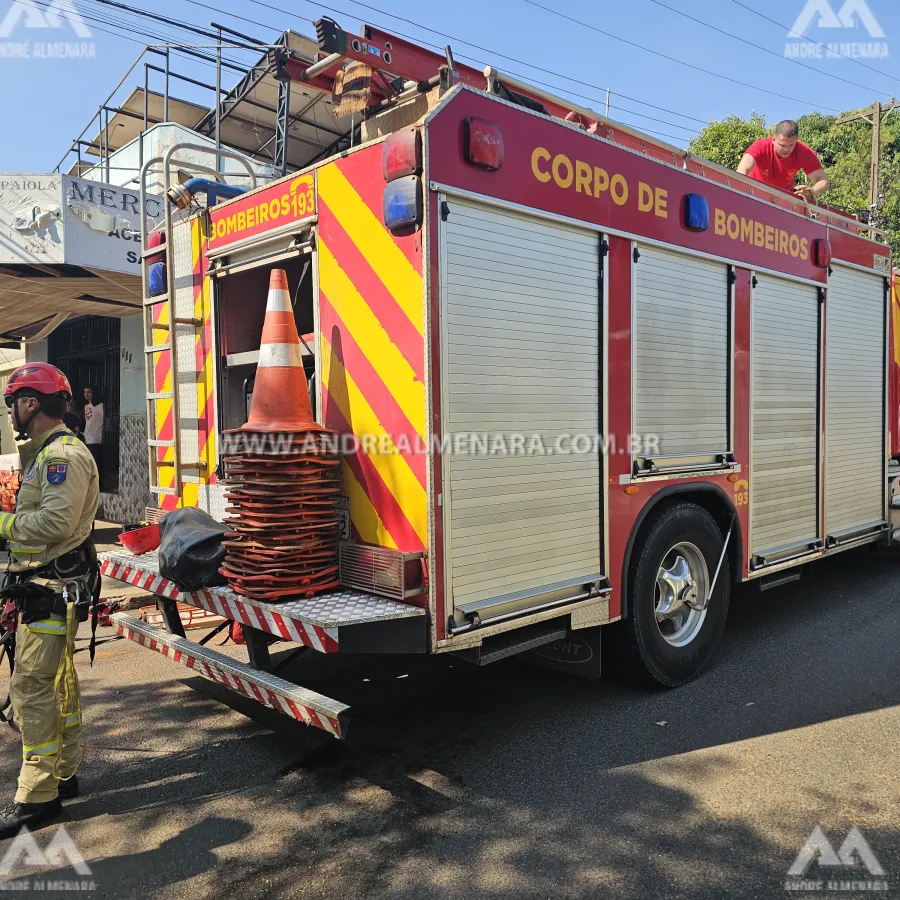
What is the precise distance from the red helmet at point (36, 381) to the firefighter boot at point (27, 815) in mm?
1689

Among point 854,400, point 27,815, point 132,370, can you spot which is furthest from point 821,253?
point 132,370

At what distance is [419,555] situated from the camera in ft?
10.6

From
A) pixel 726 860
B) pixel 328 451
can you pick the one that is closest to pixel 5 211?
pixel 328 451

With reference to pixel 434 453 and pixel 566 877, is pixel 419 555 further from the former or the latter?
pixel 566 877

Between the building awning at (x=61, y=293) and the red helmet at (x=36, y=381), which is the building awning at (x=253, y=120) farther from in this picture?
the red helmet at (x=36, y=381)

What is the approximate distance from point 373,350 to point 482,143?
102cm

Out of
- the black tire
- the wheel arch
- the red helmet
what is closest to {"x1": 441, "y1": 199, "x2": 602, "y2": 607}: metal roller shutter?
the wheel arch

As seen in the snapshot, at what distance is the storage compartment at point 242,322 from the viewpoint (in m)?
4.50

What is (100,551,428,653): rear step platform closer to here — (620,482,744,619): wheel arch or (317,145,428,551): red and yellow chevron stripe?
(317,145,428,551): red and yellow chevron stripe

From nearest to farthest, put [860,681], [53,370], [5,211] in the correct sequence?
1. [53,370]
2. [860,681]
3. [5,211]

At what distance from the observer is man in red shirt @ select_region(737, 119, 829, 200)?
20.9 ft

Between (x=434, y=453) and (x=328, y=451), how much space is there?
2.06 feet

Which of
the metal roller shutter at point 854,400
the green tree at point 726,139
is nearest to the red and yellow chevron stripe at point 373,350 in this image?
the metal roller shutter at point 854,400

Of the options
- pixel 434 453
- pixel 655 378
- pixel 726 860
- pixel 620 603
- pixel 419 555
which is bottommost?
pixel 726 860
